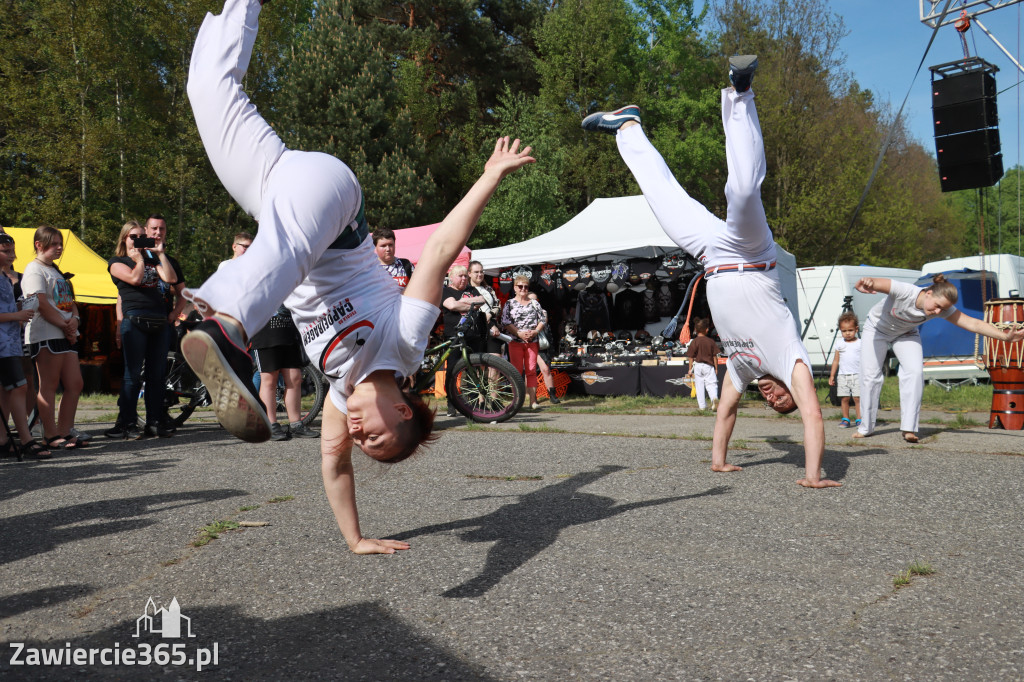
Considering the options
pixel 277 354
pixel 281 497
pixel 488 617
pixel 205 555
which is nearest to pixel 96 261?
pixel 277 354

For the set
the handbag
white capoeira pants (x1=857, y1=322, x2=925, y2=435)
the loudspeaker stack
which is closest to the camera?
the handbag

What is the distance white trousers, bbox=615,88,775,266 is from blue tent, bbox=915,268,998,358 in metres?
12.2

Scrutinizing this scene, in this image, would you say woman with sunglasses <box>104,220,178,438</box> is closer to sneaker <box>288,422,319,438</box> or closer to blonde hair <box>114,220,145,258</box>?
blonde hair <box>114,220,145,258</box>

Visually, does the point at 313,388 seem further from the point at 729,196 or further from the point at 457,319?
the point at 729,196

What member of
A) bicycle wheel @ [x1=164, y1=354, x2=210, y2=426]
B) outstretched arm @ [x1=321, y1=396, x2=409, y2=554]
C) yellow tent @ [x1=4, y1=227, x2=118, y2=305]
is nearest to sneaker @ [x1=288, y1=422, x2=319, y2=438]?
bicycle wheel @ [x1=164, y1=354, x2=210, y2=426]

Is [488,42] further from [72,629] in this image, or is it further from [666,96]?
[72,629]

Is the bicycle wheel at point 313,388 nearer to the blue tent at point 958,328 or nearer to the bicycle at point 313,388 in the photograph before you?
the bicycle at point 313,388

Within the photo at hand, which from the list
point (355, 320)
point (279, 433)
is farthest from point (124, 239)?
point (355, 320)

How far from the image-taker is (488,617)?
2.71m

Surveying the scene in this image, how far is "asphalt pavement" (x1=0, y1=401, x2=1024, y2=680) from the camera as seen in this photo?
2371 millimetres

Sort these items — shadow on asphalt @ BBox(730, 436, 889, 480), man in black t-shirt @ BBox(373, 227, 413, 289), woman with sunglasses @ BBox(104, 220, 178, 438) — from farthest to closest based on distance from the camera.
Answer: man in black t-shirt @ BBox(373, 227, 413, 289), woman with sunglasses @ BBox(104, 220, 178, 438), shadow on asphalt @ BBox(730, 436, 889, 480)

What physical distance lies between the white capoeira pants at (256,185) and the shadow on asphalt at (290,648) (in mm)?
1025

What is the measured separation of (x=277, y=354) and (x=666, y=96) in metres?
29.8

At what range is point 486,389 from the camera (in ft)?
30.9
